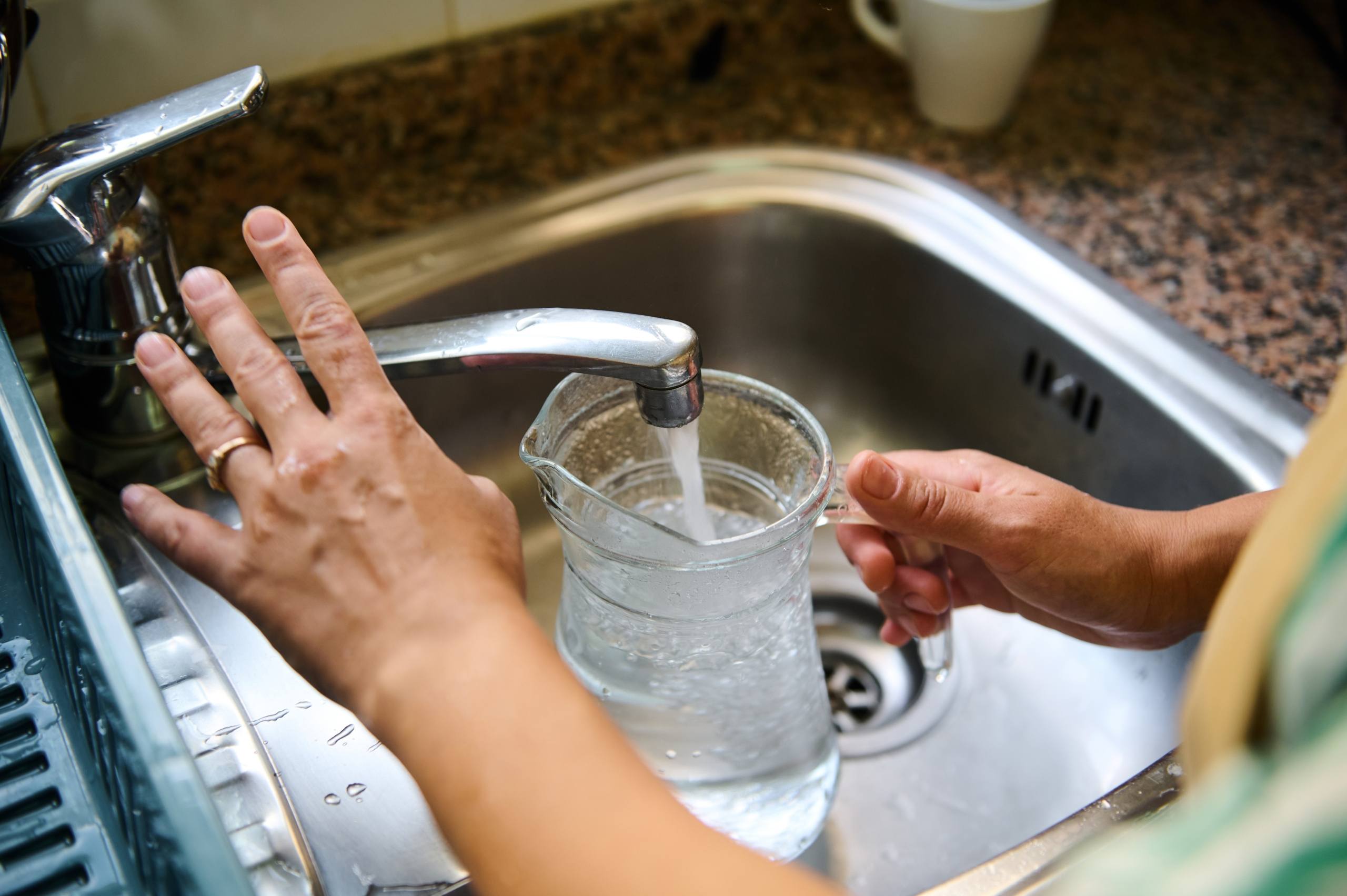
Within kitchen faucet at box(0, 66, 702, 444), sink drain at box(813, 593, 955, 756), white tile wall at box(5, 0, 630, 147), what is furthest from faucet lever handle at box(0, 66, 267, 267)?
sink drain at box(813, 593, 955, 756)

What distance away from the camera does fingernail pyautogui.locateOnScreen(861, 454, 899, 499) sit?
1.59 ft

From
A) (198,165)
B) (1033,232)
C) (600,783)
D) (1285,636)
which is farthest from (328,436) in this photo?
(1033,232)

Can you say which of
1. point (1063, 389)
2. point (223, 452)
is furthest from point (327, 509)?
point (1063, 389)

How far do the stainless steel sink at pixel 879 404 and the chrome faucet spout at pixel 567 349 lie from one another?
19 cm

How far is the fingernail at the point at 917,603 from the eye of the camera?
0.61m

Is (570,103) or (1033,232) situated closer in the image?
(1033,232)

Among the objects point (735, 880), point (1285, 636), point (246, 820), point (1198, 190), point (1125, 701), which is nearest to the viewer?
point (1285, 636)

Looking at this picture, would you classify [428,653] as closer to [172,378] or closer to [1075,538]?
[172,378]

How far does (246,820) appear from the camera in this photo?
1.54 feet

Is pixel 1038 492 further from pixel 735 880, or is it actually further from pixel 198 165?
pixel 198 165

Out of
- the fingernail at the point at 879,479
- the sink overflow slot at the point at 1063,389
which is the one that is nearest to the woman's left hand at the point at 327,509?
the fingernail at the point at 879,479

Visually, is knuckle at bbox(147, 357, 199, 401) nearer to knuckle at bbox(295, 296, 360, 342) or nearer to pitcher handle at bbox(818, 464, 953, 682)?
knuckle at bbox(295, 296, 360, 342)

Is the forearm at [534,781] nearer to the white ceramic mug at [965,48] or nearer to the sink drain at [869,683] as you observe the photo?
the sink drain at [869,683]

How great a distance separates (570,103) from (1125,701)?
1.86ft
